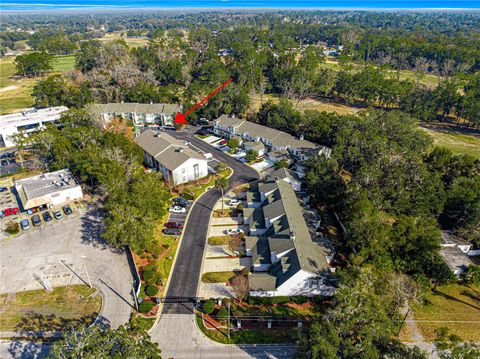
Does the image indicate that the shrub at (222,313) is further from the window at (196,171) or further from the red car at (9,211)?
the red car at (9,211)

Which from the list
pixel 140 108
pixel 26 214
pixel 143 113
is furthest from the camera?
pixel 140 108

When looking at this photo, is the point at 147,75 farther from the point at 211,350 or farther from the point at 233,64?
the point at 211,350

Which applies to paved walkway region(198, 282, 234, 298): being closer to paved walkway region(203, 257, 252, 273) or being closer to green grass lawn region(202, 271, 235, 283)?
green grass lawn region(202, 271, 235, 283)

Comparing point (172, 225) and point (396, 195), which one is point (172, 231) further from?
point (396, 195)

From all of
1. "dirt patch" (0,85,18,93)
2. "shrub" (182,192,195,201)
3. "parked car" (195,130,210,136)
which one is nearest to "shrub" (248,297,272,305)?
"shrub" (182,192,195,201)

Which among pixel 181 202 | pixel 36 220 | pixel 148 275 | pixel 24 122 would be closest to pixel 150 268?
pixel 148 275

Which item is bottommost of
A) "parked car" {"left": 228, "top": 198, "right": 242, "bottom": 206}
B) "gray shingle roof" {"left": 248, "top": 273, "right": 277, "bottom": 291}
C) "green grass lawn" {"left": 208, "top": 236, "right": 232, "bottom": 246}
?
"green grass lawn" {"left": 208, "top": 236, "right": 232, "bottom": 246}
